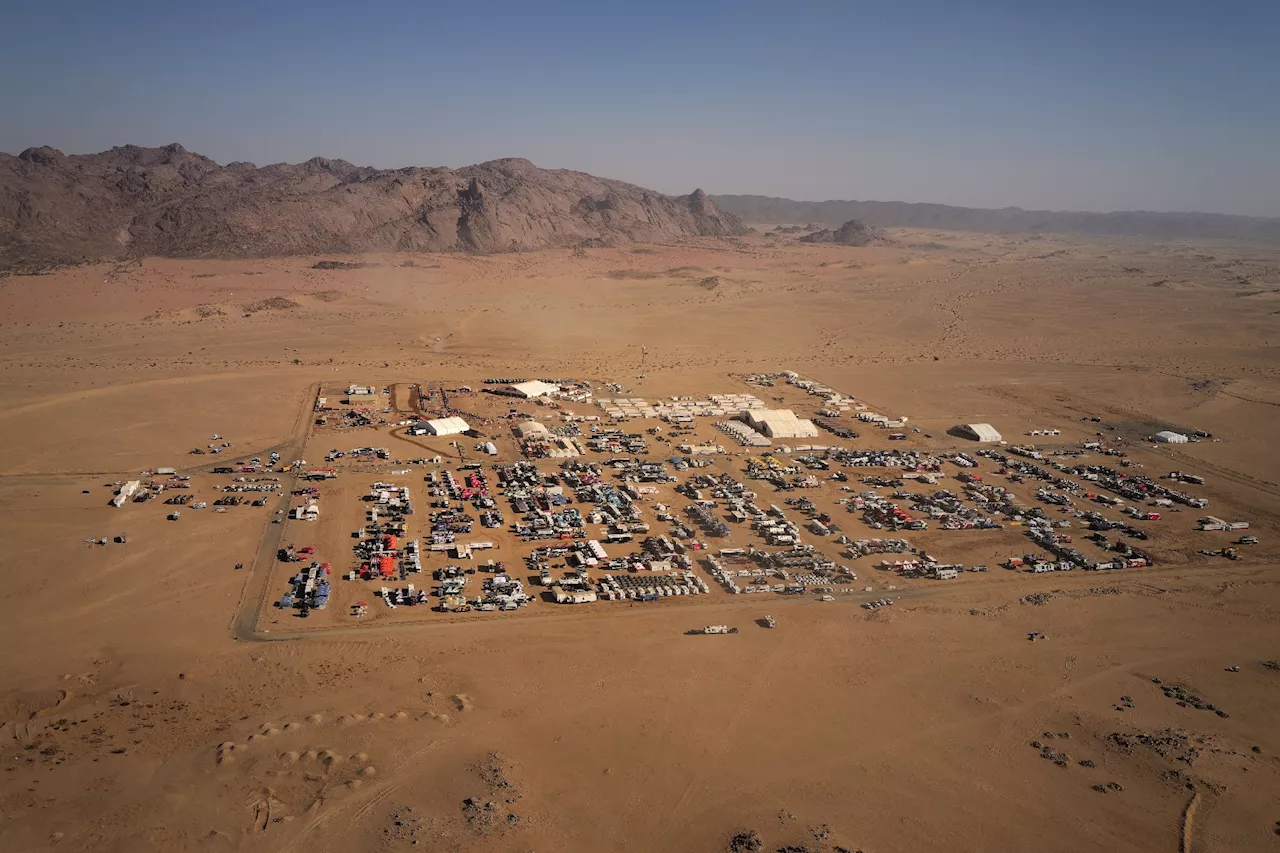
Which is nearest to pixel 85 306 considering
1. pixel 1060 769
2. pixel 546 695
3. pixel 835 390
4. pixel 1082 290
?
pixel 835 390

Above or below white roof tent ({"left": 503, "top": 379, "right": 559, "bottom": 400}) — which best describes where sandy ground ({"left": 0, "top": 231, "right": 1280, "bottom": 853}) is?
below

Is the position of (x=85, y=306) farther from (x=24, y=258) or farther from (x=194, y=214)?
(x=194, y=214)

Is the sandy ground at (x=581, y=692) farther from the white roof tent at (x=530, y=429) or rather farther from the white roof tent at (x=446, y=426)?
the white roof tent at (x=530, y=429)

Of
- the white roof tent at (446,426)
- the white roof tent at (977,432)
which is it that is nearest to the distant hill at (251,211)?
the white roof tent at (446,426)

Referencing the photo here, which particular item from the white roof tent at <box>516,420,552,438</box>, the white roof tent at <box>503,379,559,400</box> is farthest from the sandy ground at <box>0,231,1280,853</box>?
the white roof tent at <box>503,379,559,400</box>

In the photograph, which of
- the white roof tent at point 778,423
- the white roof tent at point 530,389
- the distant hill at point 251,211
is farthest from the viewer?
the distant hill at point 251,211

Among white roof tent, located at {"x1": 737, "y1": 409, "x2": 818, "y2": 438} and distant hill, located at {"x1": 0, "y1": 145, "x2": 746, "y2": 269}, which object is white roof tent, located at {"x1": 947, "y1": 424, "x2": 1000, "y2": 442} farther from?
distant hill, located at {"x1": 0, "y1": 145, "x2": 746, "y2": 269}

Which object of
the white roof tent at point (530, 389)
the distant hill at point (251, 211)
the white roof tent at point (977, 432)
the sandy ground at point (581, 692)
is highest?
the distant hill at point (251, 211)
